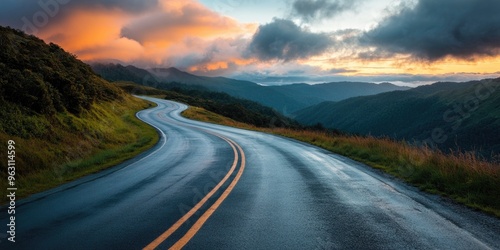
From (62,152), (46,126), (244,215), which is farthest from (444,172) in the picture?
(46,126)

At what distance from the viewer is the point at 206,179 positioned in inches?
417

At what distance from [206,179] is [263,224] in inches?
192

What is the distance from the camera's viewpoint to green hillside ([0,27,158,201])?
41.0ft

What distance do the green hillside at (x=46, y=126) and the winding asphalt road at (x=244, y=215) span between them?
244 centimetres

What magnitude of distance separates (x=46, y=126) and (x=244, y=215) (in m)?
13.5

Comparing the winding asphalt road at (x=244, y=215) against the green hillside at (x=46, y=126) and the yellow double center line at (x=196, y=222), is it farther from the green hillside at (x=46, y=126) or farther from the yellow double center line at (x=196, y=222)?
the green hillside at (x=46, y=126)

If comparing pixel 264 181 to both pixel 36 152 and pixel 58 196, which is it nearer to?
pixel 58 196

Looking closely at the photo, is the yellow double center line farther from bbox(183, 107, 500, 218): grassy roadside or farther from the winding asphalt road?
bbox(183, 107, 500, 218): grassy roadside

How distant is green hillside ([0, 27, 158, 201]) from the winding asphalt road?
244 cm

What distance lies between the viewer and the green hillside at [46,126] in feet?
41.0

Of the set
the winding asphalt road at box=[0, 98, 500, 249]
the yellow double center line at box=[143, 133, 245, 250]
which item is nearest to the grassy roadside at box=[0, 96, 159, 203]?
the winding asphalt road at box=[0, 98, 500, 249]

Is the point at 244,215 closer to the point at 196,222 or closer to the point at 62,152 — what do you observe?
the point at 196,222

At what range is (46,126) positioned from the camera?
53.4ft

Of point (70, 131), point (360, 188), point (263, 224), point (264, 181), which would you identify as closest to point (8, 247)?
point (263, 224)
